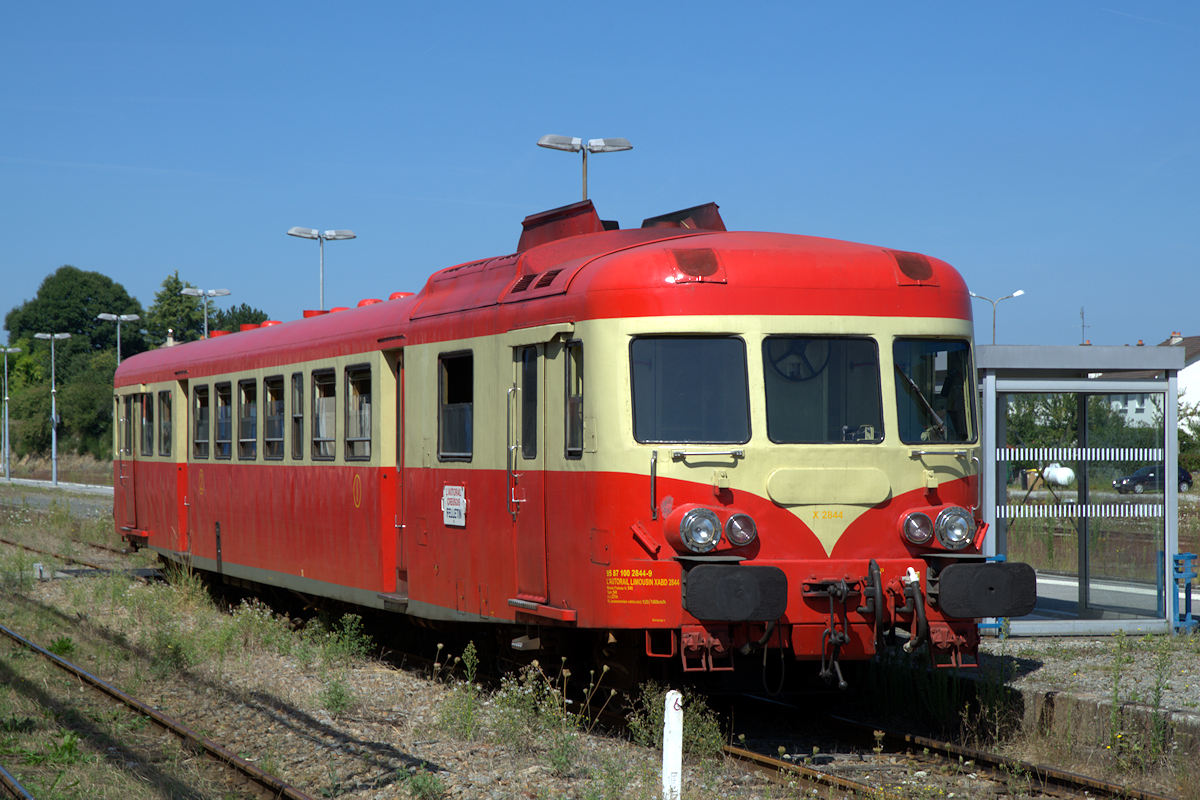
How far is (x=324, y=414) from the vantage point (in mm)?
13055

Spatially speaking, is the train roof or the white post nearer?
the white post

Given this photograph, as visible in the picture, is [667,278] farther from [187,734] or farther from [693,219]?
[187,734]

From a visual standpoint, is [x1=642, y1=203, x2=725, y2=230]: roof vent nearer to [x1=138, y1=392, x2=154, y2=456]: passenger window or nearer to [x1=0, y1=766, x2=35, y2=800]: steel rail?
[x1=0, y1=766, x2=35, y2=800]: steel rail

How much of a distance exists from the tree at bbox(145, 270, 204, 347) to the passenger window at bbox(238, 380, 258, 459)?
7893 centimetres

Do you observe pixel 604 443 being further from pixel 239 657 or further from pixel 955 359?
pixel 239 657

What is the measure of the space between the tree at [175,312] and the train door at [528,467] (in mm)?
85263

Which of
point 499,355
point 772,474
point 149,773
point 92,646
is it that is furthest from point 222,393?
point 772,474

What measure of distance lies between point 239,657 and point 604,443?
565 cm

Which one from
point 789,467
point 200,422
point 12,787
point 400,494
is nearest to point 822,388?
point 789,467

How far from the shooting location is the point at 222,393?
16031 mm

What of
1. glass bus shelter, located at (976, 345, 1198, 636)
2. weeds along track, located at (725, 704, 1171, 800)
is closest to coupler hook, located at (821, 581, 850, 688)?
weeds along track, located at (725, 704, 1171, 800)

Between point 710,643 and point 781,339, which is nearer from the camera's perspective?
point 710,643

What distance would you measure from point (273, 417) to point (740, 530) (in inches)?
287

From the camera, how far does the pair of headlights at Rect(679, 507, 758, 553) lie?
27.1 feet
